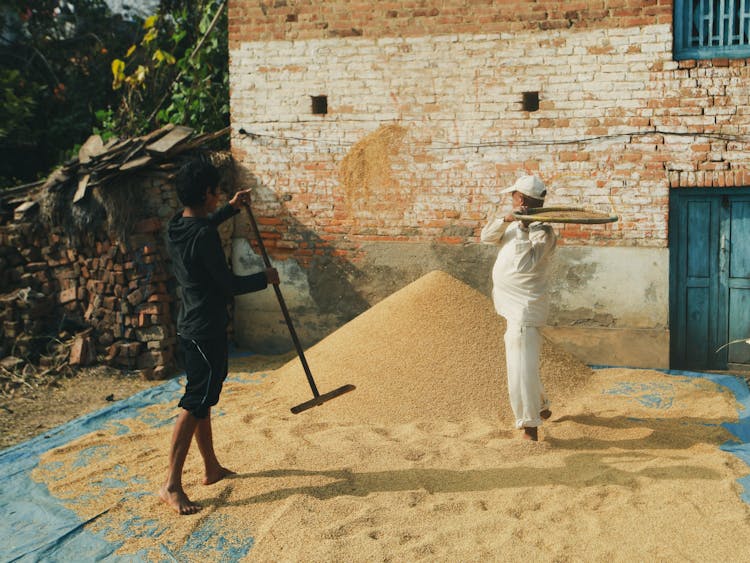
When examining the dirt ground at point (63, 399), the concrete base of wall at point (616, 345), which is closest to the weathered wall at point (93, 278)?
the dirt ground at point (63, 399)

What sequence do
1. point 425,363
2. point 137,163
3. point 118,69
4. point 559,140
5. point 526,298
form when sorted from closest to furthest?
point 526,298, point 425,363, point 137,163, point 559,140, point 118,69

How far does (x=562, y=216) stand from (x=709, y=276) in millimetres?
3044

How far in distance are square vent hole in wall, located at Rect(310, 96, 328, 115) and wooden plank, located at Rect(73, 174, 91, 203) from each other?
2344 millimetres

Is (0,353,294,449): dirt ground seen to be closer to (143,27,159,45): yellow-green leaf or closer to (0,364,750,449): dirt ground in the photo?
(0,364,750,449): dirt ground

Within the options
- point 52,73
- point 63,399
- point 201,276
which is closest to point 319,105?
point 63,399

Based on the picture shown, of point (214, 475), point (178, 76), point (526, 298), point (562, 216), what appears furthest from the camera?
point (178, 76)

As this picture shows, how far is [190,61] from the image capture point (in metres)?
8.33

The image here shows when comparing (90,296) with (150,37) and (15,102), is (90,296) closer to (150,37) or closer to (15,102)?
(15,102)

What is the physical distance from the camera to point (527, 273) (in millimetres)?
4758

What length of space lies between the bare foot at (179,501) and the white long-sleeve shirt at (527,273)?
2292 millimetres

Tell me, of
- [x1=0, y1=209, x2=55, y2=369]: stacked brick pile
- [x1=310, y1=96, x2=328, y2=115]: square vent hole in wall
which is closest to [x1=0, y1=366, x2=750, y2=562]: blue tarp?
[x1=0, y1=209, x2=55, y2=369]: stacked brick pile

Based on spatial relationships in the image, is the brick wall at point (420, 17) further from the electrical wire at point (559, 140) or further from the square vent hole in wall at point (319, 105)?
the electrical wire at point (559, 140)

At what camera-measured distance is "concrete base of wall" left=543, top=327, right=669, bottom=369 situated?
6914mm

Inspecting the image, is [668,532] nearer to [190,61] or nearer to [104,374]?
[104,374]
